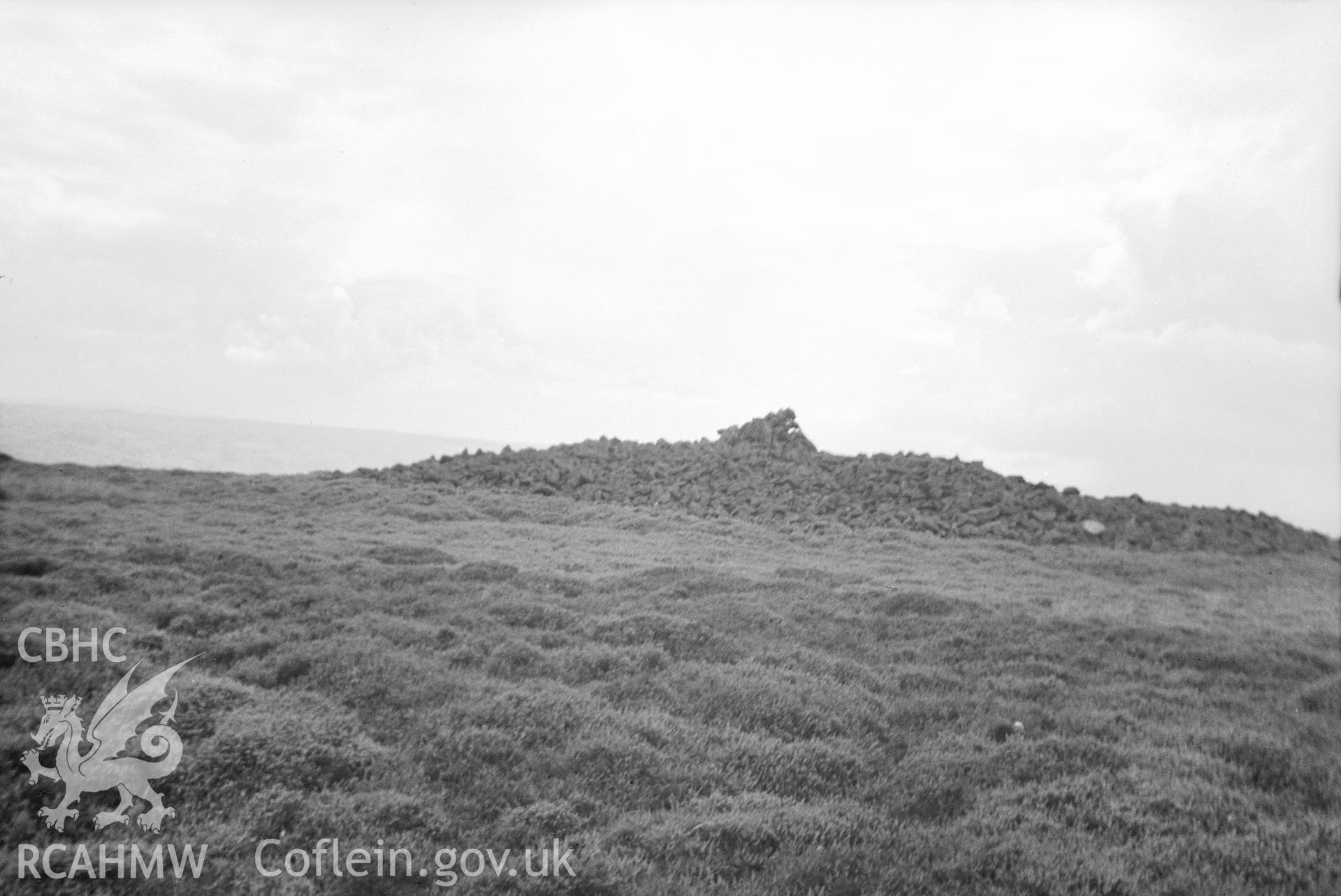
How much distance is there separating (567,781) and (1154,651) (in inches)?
584

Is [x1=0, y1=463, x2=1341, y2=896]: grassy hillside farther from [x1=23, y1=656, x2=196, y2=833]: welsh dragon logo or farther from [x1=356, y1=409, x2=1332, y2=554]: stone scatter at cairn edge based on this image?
[x1=356, y1=409, x2=1332, y2=554]: stone scatter at cairn edge

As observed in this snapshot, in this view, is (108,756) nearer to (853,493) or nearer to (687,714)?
(687,714)

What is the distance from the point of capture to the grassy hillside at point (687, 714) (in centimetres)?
896

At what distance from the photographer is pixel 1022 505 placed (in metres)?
37.7

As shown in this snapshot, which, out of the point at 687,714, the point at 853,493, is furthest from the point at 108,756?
the point at 853,493

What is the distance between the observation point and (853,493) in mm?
39219

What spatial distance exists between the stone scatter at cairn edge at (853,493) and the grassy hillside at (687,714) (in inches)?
401

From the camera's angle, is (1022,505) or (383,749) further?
(1022,505)

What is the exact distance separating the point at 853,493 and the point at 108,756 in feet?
109

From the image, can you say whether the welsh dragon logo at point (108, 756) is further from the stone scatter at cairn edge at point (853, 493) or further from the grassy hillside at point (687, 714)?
the stone scatter at cairn edge at point (853, 493)

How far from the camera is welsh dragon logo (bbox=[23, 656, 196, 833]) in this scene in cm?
867

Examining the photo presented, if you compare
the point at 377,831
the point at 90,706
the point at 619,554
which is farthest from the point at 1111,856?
the point at 619,554

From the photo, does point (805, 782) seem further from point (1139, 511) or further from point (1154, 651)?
point (1139, 511)

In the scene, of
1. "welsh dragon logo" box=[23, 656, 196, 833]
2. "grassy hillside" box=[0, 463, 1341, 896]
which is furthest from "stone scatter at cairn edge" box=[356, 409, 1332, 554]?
"welsh dragon logo" box=[23, 656, 196, 833]
